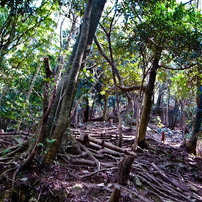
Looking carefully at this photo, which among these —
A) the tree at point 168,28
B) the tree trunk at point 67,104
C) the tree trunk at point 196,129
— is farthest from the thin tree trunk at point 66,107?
the tree trunk at point 196,129

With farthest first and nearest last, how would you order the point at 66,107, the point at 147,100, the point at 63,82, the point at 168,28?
the point at 147,100 < the point at 168,28 < the point at 63,82 < the point at 66,107

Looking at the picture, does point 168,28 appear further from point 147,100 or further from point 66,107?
point 66,107

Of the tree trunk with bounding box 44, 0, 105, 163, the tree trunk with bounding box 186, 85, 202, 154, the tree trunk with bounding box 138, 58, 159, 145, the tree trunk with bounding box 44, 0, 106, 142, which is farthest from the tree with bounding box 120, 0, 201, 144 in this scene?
the tree trunk with bounding box 186, 85, 202, 154

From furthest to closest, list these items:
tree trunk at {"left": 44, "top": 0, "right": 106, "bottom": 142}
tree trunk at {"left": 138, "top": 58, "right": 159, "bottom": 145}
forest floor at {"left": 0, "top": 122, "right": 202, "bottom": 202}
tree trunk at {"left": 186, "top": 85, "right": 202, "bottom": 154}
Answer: tree trunk at {"left": 186, "top": 85, "right": 202, "bottom": 154} < tree trunk at {"left": 138, "top": 58, "right": 159, "bottom": 145} < tree trunk at {"left": 44, "top": 0, "right": 106, "bottom": 142} < forest floor at {"left": 0, "top": 122, "right": 202, "bottom": 202}

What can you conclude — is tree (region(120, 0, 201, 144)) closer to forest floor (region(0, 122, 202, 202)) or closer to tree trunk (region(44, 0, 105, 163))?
tree trunk (region(44, 0, 105, 163))

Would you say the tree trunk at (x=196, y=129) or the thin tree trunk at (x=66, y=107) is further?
the tree trunk at (x=196, y=129)

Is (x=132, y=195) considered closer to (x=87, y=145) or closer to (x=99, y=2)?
(x=87, y=145)

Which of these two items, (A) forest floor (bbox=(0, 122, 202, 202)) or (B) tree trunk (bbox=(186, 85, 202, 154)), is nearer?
(A) forest floor (bbox=(0, 122, 202, 202))

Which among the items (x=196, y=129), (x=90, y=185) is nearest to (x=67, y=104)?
(x=90, y=185)

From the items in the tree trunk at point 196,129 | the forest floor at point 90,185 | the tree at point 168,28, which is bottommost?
the forest floor at point 90,185

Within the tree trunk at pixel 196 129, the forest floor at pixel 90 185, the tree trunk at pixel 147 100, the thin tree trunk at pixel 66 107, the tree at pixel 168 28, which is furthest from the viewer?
the tree trunk at pixel 196 129

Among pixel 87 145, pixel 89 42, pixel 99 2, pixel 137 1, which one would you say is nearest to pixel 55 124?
pixel 87 145

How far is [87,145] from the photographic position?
6195 mm

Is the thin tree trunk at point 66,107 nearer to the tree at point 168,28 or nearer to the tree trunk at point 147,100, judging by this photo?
the tree at point 168,28
